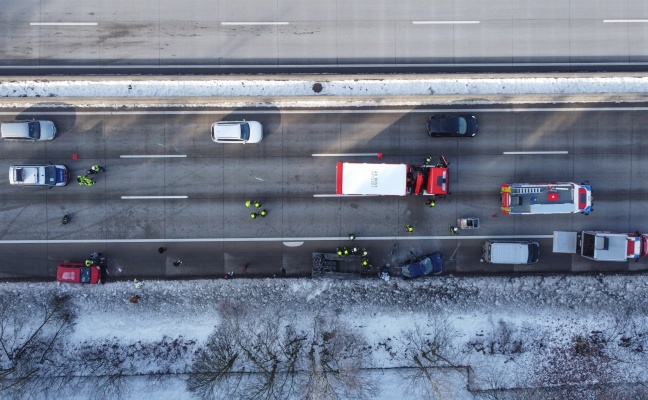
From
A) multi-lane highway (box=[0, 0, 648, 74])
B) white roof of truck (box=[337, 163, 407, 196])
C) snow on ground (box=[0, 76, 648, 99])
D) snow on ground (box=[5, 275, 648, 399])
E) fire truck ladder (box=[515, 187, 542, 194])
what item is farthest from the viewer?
multi-lane highway (box=[0, 0, 648, 74])

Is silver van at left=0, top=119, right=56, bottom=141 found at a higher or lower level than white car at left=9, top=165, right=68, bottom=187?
higher

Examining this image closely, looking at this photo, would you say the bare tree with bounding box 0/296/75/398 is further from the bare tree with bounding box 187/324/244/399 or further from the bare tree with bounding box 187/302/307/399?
the bare tree with bounding box 187/302/307/399

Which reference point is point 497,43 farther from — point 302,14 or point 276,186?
point 276,186

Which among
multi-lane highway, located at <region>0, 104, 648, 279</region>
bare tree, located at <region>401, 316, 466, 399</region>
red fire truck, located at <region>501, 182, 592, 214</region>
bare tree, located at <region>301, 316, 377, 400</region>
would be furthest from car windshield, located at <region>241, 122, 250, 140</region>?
red fire truck, located at <region>501, 182, 592, 214</region>

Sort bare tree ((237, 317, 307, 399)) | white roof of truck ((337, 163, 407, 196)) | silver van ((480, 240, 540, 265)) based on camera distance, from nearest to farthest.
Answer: white roof of truck ((337, 163, 407, 196)), silver van ((480, 240, 540, 265)), bare tree ((237, 317, 307, 399))

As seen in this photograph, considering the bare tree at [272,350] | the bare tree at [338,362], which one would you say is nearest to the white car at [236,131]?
the bare tree at [272,350]

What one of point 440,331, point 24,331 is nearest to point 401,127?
point 440,331
